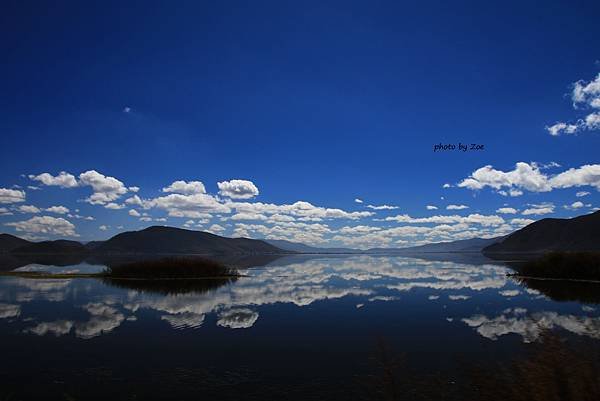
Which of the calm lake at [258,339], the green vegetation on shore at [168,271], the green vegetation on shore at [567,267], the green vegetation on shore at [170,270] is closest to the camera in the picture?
the calm lake at [258,339]

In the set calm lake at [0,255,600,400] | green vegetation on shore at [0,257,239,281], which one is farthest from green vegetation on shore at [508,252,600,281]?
green vegetation on shore at [0,257,239,281]

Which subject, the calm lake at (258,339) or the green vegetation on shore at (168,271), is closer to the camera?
the calm lake at (258,339)

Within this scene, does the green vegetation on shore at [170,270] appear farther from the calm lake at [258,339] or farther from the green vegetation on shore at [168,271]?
the calm lake at [258,339]

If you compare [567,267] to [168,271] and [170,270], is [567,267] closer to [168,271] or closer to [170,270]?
[170,270]

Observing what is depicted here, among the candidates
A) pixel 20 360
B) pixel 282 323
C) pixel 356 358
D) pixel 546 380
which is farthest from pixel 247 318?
pixel 546 380

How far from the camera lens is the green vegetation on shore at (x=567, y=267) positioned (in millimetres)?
48156

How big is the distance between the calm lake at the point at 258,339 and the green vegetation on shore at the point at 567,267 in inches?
589

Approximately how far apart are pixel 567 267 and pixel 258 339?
4683cm

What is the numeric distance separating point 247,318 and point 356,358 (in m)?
10.3

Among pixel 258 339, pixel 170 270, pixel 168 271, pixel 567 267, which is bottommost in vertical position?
pixel 258 339

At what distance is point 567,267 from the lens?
165 feet

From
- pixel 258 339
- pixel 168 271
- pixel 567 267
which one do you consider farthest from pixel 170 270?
pixel 567 267

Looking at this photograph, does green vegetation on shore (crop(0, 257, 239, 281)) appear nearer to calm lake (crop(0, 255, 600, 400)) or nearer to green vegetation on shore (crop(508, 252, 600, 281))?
calm lake (crop(0, 255, 600, 400))

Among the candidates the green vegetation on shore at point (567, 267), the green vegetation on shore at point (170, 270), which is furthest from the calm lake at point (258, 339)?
the green vegetation on shore at point (170, 270)
